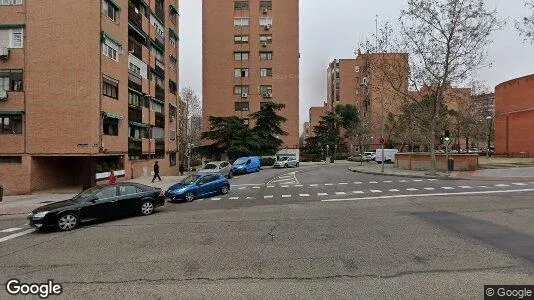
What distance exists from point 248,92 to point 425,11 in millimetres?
34174

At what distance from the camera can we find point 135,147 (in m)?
28.7

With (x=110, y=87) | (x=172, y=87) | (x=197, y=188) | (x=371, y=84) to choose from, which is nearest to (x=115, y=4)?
(x=110, y=87)

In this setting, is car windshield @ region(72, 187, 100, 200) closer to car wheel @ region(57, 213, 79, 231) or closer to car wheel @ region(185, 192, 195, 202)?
car wheel @ region(57, 213, 79, 231)

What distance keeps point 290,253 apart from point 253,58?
5367 centimetres

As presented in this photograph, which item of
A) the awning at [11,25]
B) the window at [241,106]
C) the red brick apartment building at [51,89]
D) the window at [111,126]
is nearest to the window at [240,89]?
the window at [241,106]

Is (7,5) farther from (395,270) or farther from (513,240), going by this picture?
(513,240)

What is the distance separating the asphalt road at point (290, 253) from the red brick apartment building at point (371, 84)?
63.5ft

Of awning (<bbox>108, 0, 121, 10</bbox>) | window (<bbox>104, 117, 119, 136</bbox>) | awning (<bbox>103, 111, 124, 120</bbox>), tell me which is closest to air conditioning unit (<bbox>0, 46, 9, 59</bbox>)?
awning (<bbox>103, 111, 124, 120</bbox>)

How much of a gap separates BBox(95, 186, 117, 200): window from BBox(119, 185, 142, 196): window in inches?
8.5

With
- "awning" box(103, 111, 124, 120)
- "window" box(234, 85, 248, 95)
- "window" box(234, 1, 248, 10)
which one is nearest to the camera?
"awning" box(103, 111, 124, 120)

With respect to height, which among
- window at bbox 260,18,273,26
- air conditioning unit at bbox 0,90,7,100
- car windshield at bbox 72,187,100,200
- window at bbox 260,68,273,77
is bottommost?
car windshield at bbox 72,187,100,200

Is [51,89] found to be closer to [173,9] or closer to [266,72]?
[173,9]

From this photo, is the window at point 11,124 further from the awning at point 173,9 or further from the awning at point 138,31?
the awning at point 173,9

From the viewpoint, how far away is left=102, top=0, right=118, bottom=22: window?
2306 cm
